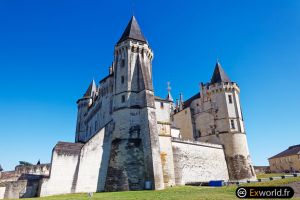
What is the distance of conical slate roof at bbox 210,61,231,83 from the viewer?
4478 centimetres

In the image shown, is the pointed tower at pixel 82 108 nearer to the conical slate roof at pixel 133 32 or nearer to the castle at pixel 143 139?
the castle at pixel 143 139

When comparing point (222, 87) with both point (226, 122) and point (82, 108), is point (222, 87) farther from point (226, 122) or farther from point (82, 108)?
point (82, 108)

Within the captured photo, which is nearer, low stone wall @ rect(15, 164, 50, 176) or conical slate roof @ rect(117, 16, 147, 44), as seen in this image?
conical slate roof @ rect(117, 16, 147, 44)

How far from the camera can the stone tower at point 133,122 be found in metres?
26.9

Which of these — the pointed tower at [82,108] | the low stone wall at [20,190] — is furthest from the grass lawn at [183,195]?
the pointed tower at [82,108]

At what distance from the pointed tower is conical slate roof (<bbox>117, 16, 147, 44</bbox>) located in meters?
18.3

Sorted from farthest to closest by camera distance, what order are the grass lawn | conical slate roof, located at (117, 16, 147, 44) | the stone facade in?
1. the stone facade
2. conical slate roof, located at (117, 16, 147, 44)
3. the grass lawn

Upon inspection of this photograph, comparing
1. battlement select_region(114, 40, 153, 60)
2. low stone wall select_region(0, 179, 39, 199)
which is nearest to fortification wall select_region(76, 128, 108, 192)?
low stone wall select_region(0, 179, 39, 199)

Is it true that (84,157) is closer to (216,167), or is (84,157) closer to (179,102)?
(216,167)

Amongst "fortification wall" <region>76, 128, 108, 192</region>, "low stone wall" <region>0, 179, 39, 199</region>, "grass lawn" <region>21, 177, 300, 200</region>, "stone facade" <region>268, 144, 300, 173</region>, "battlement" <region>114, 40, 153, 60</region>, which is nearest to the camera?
"grass lawn" <region>21, 177, 300, 200</region>

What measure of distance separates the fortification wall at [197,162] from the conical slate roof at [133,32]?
16.2 meters

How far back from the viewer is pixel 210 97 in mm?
44562

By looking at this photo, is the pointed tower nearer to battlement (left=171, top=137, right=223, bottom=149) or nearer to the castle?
the castle

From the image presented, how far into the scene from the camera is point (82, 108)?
49.8m
